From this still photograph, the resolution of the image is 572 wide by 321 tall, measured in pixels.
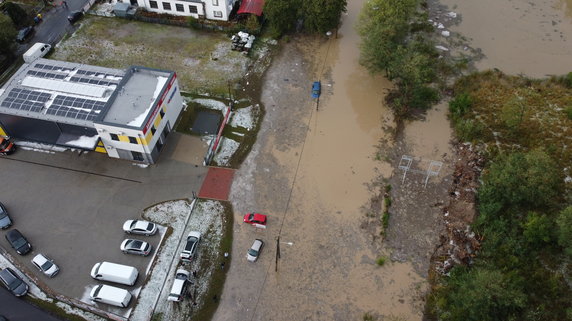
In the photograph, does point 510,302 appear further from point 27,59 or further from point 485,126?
point 27,59

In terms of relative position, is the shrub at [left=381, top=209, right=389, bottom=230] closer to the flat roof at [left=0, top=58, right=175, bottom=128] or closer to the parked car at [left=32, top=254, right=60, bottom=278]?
the flat roof at [left=0, top=58, right=175, bottom=128]

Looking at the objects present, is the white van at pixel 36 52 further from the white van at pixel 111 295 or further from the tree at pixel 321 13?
the tree at pixel 321 13

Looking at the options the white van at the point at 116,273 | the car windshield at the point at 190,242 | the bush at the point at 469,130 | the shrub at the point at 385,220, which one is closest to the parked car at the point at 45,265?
the white van at the point at 116,273


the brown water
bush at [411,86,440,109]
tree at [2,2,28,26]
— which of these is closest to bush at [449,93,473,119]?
→ bush at [411,86,440,109]

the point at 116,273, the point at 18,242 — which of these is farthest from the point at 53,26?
the point at 116,273

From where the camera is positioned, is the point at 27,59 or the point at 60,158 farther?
the point at 27,59

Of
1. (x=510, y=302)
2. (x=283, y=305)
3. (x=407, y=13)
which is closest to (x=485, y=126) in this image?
(x=407, y=13)
